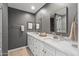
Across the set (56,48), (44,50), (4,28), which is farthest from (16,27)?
(56,48)

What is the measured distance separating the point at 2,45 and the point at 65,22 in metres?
0.92

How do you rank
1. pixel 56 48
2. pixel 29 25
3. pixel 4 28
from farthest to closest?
1. pixel 29 25
2. pixel 4 28
3. pixel 56 48

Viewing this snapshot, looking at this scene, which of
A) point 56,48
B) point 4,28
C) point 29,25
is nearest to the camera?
point 56,48

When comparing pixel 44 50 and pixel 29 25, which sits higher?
pixel 29 25

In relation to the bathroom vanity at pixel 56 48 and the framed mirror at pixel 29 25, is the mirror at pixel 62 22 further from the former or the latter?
the framed mirror at pixel 29 25

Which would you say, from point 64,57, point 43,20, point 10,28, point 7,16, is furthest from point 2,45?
point 43,20

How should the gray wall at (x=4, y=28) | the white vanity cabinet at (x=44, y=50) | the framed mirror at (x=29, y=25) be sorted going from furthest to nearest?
1. the framed mirror at (x=29, y=25)
2. the gray wall at (x=4, y=28)
3. the white vanity cabinet at (x=44, y=50)

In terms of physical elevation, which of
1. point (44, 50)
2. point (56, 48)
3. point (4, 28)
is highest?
point (4, 28)

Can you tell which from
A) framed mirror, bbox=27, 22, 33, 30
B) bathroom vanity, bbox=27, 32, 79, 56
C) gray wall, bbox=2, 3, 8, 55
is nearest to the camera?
bathroom vanity, bbox=27, 32, 79, 56

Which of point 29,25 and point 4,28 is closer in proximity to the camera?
point 4,28

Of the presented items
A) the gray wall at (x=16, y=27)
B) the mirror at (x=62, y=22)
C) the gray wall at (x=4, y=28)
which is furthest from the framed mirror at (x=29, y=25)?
the mirror at (x=62, y=22)

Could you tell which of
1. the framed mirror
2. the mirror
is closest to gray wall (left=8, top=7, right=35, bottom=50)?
the framed mirror

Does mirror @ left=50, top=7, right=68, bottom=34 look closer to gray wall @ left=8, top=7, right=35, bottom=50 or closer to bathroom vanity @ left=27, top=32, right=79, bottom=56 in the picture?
bathroom vanity @ left=27, top=32, right=79, bottom=56

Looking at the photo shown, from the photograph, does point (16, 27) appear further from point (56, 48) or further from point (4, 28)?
point (56, 48)
